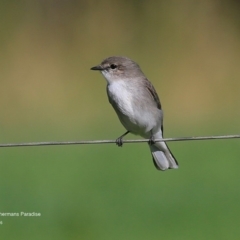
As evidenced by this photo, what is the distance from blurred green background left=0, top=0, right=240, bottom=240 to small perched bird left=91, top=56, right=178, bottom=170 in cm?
70

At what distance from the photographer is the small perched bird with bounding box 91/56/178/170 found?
6.65m

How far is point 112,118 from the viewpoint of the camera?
1105 centimetres

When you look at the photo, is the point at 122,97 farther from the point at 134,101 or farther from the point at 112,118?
the point at 112,118

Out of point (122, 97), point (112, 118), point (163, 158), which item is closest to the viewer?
point (122, 97)

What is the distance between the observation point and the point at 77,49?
1451cm

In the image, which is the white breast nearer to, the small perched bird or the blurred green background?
the small perched bird

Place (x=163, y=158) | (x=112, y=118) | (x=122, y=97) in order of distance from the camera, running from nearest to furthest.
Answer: (x=122, y=97) < (x=163, y=158) < (x=112, y=118)

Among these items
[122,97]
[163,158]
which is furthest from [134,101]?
[163,158]

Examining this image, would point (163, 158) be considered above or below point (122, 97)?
below

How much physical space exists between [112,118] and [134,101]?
4403 mm

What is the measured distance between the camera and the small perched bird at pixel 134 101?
665cm

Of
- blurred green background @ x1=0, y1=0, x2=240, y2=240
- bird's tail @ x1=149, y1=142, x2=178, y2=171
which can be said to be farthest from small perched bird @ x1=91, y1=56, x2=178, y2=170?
blurred green background @ x1=0, y1=0, x2=240, y2=240

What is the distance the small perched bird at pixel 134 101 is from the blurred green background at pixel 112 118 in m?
0.70

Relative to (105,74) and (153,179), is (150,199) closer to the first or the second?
(153,179)
